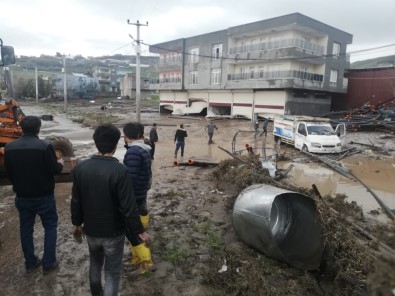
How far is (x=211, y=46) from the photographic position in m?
39.3

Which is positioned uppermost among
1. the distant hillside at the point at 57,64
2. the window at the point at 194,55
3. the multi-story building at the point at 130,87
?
the distant hillside at the point at 57,64

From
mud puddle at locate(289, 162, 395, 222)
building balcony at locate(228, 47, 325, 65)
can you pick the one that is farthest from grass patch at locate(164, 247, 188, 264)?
building balcony at locate(228, 47, 325, 65)

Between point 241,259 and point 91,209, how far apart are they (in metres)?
2.85

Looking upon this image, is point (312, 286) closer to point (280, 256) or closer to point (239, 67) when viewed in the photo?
point (280, 256)

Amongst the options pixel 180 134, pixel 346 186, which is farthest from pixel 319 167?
pixel 180 134

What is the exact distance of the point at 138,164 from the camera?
15.3ft

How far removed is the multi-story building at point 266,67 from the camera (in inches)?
1239

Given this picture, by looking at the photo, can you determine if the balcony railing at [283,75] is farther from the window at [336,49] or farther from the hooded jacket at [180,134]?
the hooded jacket at [180,134]

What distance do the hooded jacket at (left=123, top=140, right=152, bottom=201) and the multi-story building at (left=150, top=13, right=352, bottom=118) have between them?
27.9 metres

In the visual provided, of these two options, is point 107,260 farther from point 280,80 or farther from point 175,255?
point 280,80

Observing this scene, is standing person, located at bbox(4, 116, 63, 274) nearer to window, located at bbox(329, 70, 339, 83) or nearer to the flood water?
the flood water

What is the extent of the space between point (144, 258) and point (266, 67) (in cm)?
3266

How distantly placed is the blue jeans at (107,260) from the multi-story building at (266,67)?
29.3m

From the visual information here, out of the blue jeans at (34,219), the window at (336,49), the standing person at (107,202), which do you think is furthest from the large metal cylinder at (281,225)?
the window at (336,49)
